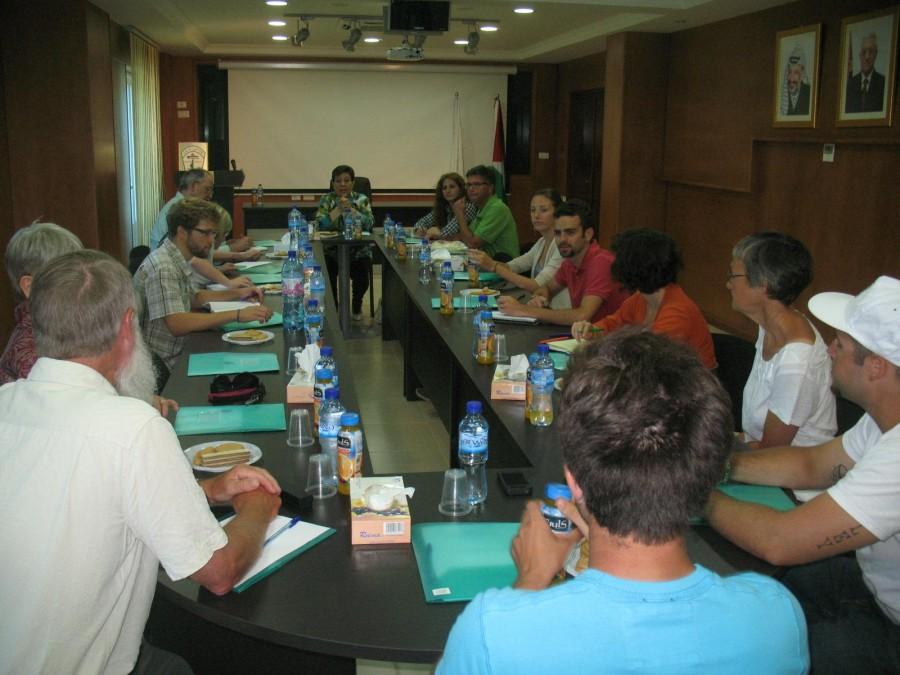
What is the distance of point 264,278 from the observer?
4.79 metres

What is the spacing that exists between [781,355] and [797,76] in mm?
4352

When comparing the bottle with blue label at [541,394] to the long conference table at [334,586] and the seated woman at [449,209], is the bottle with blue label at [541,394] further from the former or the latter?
the seated woman at [449,209]

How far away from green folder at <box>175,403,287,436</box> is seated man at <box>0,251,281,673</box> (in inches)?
32.5

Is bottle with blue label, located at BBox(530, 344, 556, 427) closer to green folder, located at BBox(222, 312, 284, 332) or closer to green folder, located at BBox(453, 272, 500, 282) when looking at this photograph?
green folder, located at BBox(222, 312, 284, 332)

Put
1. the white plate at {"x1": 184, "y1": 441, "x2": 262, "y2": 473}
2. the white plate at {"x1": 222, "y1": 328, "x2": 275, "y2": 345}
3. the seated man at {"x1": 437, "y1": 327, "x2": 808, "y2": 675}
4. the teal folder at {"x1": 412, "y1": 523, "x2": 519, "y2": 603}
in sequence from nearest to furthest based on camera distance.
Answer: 1. the seated man at {"x1": 437, "y1": 327, "x2": 808, "y2": 675}
2. the teal folder at {"x1": 412, "y1": 523, "x2": 519, "y2": 603}
3. the white plate at {"x1": 184, "y1": 441, "x2": 262, "y2": 473}
4. the white plate at {"x1": 222, "y1": 328, "x2": 275, "y2": 345}

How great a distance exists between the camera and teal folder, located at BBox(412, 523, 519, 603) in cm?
153

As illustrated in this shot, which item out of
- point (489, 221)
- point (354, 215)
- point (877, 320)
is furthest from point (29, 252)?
point (354, 215)

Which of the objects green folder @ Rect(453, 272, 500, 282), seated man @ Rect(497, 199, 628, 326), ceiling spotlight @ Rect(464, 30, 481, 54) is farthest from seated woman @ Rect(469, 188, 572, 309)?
ceiling spotlight @ Rect(464, 30, 481, 54)

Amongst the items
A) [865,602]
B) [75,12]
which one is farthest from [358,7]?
[865,602]

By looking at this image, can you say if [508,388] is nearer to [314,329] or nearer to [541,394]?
[541,394]

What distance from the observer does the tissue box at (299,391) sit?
97.7 inches

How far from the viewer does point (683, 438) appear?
0.98 meters

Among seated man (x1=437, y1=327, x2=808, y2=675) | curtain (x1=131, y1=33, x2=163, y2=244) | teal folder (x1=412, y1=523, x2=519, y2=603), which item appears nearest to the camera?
seated man (x1=437, y1=327, x2=808, y2=675)

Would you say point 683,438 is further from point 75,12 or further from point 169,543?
point 75,12
